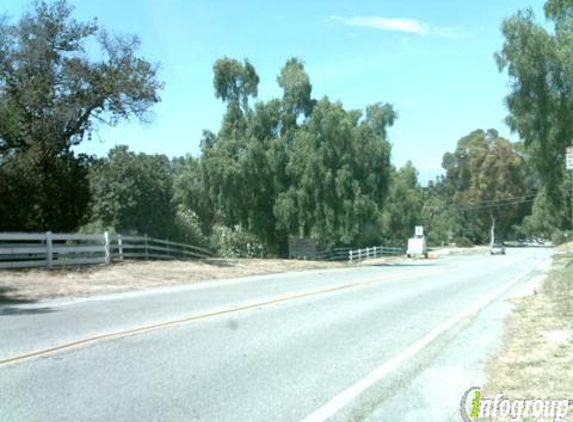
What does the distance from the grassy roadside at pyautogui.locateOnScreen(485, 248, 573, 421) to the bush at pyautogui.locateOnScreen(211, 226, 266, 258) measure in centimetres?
3388

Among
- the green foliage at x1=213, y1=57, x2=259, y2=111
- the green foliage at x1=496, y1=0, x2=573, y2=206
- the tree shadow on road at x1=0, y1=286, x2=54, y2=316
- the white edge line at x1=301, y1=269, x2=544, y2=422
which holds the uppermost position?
the green foliage at x1=213, y1=57, x2=259, y2=111

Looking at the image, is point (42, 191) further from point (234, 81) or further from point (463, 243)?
point (463, 243)

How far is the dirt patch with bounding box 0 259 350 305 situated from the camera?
17945mm

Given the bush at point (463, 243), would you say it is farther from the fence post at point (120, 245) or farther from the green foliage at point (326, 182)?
the fence post at point (120, 245)

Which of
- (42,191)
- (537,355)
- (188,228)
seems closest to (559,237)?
(188,228)

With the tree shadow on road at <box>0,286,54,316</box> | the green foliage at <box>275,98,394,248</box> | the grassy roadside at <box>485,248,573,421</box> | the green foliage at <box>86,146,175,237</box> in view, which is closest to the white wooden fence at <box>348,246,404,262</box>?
the green foliage at <box>275,98,394,248</box>

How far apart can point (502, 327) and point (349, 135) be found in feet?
103

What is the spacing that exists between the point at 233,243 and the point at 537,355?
4134 cm

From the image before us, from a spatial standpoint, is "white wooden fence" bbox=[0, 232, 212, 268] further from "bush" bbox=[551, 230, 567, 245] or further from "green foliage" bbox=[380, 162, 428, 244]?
"bush" bbox=[551, 230, 567, 245]

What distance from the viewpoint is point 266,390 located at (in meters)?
7.52

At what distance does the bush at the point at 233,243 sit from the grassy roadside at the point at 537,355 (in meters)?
33.9

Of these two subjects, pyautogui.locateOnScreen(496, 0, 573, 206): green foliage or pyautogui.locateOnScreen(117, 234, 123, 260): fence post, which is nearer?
pyautogui.locateOnScreen(117, 234, 123, 260): fence post

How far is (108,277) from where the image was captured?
2159 cm

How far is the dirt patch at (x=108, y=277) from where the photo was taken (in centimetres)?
1795
